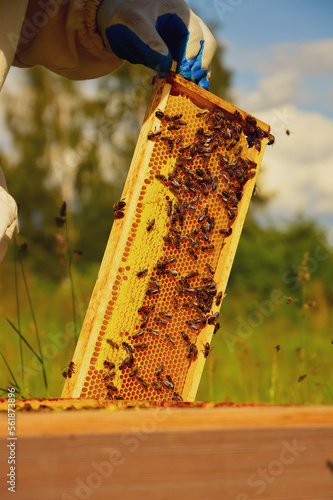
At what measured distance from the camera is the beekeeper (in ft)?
10.7

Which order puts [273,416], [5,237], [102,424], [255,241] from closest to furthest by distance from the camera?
1. [102,424]
2. [273,416]
3. [5,237]
4. [255,241]

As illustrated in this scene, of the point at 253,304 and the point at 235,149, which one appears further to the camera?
the point at 253,304

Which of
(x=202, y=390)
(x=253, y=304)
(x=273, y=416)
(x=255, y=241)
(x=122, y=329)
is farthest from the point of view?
(x=255, y=241)

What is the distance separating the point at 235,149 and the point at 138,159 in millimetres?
724

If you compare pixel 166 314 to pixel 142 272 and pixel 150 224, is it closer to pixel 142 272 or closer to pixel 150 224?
pixel 142 272

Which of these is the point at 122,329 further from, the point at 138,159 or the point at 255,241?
the point at 255,241

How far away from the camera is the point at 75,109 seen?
20.5 meters

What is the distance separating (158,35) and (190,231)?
3.93ft

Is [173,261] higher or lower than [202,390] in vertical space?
lower

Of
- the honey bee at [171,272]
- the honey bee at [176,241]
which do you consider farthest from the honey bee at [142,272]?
the honey bee at [176,241]

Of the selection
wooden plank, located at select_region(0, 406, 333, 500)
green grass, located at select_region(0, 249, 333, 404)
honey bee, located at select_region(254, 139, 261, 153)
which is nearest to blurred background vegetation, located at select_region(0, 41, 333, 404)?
green grass, located at select_region(0, 249, 333, 404)

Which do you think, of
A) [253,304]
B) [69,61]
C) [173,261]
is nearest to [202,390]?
[173,261]

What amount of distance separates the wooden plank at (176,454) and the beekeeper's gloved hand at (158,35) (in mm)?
2313

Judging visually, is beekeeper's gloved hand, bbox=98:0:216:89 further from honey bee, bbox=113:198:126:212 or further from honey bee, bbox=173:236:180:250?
honey bee, bbox=173:236:180:250
